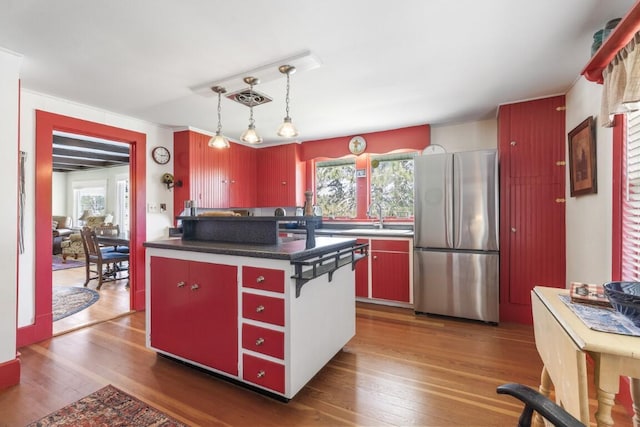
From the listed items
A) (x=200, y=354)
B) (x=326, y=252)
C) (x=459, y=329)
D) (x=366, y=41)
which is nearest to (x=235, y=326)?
(x=200, y=354)

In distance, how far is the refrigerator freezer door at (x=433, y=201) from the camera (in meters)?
3.27

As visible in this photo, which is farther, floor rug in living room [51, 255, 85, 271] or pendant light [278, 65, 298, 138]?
floor rug in living room [51, 255, 85, 271]

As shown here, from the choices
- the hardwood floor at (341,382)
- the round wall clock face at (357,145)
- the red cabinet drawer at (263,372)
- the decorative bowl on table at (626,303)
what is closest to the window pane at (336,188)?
the round wall clock face at (357,145)

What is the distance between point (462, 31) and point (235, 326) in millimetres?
2357

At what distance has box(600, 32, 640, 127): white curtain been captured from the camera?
51.2 inches

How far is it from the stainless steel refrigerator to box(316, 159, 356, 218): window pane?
1334 millimetres

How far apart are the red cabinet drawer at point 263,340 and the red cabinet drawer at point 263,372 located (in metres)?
0.06

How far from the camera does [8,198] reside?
2.13 meters

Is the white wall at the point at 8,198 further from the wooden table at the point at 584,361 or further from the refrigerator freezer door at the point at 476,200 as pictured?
the refrigerator freezer door at the point at 476,200

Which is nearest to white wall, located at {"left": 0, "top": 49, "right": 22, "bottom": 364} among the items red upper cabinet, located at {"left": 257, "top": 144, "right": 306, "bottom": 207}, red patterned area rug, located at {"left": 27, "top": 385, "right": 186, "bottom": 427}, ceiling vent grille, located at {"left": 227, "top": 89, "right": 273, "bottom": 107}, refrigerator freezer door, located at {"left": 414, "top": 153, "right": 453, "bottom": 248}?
red patterned area rug, located at {"left": 27, "top": 385, "right": 186, "bottom": 427}

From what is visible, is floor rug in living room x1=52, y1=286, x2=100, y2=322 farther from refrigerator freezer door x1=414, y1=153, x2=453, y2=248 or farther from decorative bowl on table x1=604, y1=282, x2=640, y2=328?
decorative bowl on table x1=604, y1=282, x2=640, y2=328

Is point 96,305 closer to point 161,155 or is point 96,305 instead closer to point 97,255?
point 97,255

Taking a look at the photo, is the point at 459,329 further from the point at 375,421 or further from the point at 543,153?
the point at 543,153

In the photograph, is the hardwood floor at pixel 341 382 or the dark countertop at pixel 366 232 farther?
the dark countertop at pixel 366 232
